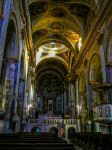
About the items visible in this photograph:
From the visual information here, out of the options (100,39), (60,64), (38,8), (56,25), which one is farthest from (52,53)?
(100,39)

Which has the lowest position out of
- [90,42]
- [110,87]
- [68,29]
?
[110,87]

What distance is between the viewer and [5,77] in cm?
1041

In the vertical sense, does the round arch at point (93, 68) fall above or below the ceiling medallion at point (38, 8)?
below

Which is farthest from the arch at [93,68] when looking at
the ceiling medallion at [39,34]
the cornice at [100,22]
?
the ceiling medallion at [39,34]

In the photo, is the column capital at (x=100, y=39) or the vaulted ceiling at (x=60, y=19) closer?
the column capital at (x=100, y=39)

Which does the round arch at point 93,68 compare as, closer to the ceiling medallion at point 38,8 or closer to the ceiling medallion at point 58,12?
the ceiling medallion at point 58,12

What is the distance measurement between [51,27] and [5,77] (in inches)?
459

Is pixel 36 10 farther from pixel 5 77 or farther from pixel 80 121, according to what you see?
pixel 80 121

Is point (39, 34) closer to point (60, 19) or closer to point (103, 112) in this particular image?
point (60, 19)

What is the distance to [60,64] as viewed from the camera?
30547mm

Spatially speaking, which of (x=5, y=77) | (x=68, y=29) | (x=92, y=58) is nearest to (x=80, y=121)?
(x=92, y=58)

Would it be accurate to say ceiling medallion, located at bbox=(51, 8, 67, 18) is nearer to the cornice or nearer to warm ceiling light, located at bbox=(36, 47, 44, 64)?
the cornice

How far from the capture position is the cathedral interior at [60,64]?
8.94m

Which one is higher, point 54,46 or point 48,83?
point 54,46
